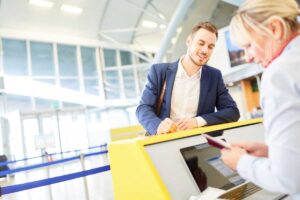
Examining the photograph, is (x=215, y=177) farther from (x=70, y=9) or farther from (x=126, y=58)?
(x=126, y=58)

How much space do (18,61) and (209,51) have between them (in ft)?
43.5

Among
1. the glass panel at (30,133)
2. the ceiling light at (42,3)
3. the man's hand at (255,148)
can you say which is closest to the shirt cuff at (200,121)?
the man's hand at (255,148)

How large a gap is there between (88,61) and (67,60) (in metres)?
1.38

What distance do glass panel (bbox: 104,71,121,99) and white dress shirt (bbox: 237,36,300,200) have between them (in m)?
16.8

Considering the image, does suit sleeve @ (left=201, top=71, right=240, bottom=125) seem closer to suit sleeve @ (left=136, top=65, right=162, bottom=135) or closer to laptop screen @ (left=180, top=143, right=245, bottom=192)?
suit sleeve @ (left=136, top=65, right=162, bottom=135)

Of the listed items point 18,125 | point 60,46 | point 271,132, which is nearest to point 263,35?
point 271,132

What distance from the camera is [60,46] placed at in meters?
15.5

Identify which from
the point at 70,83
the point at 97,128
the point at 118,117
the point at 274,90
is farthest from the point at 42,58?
the point at 274,90

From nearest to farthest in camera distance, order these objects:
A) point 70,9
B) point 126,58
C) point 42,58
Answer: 1. point 42,58
2. point 70,9
3. point 126,58

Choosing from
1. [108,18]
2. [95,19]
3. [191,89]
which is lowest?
[191,89]

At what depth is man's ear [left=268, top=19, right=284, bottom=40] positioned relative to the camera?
821 mm

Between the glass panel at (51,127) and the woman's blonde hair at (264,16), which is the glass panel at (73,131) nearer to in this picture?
the glass panel at (51,127)

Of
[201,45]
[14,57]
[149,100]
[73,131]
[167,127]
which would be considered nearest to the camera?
[167,127]

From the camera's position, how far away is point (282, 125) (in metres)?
0.74
